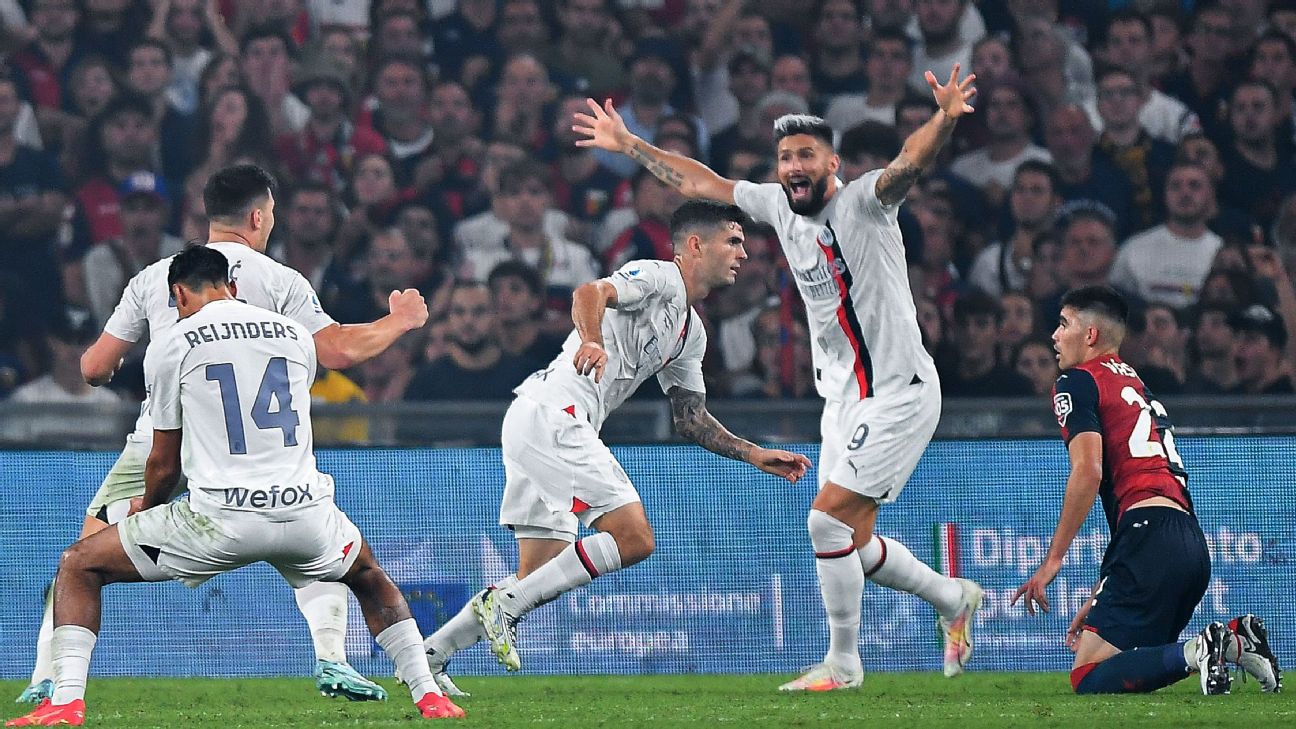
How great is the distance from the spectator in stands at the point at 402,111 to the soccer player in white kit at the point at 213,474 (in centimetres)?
561

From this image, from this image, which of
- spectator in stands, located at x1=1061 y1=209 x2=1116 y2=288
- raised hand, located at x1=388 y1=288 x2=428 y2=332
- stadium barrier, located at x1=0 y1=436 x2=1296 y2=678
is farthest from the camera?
spectator in stands, located at x1=1061 y1=209 x2=1116 y2=288

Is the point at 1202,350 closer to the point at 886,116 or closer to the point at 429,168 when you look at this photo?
the point at 886,116

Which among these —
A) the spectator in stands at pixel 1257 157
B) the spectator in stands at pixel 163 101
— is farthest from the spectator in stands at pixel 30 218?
Result: the spectator in stands at pixel 1257 157

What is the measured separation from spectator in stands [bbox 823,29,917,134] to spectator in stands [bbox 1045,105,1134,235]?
100 cm

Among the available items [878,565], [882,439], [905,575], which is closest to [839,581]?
[878,565]

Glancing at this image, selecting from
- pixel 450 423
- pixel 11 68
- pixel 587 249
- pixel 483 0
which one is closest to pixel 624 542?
pixel 450 423

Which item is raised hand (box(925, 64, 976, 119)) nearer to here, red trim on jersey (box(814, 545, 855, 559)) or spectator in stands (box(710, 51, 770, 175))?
red trim on jersey (box(814, 545, 855, 559))

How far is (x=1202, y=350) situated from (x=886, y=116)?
2543mm

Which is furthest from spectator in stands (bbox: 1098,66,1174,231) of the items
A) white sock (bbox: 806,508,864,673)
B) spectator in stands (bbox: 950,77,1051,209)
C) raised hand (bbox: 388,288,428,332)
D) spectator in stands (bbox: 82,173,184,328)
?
spectator in stands (bbox: 82,173,184,328)

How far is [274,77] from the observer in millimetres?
11523

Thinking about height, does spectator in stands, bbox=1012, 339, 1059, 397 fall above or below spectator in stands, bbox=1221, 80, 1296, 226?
below

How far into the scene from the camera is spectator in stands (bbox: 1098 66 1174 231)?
1089cm

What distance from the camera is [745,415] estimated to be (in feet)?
28.2

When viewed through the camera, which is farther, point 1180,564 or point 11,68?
point 11,68
